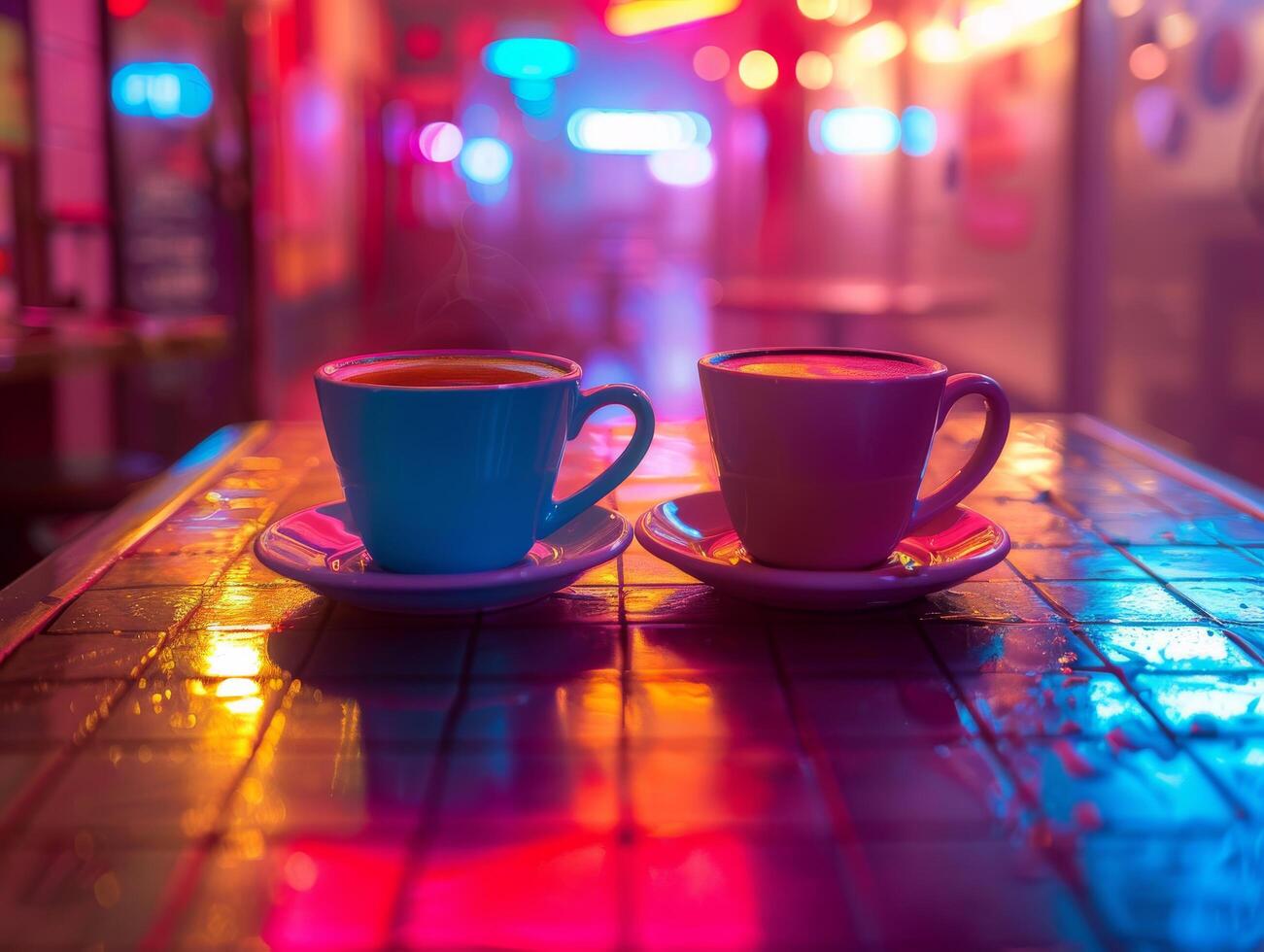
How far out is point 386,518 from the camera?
0.58 metres

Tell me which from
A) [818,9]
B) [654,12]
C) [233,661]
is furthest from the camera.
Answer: [818,9]

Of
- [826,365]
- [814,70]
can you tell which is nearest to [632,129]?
[814,70]

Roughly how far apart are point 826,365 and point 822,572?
0.43 ft

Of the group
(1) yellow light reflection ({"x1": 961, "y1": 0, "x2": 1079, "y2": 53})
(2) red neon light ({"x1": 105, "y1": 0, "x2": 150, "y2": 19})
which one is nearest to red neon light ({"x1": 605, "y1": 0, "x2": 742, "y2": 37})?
(1) yellow light reflection ({"x1": 961, "y1": 0, "x2": 1079, "y2": 53})

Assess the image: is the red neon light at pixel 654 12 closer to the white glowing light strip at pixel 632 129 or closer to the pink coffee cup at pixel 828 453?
the white glowing light strip at pixel 632 129

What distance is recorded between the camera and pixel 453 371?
2.09ft

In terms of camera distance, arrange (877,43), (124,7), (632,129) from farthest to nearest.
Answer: (632,129), (877,43), (124,7)

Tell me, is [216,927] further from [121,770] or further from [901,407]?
[901,407]

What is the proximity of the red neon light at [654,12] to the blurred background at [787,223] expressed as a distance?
26mm

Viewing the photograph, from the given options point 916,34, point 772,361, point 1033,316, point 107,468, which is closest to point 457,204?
point 916,34

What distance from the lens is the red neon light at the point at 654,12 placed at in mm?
5945

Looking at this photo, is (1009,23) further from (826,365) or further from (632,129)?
(632,129)

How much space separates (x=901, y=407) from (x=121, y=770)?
1.23 ft

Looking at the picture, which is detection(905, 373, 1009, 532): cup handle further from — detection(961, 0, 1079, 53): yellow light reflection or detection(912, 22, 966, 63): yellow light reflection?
detection(912, 22, 966, 63): yellow light reflection
